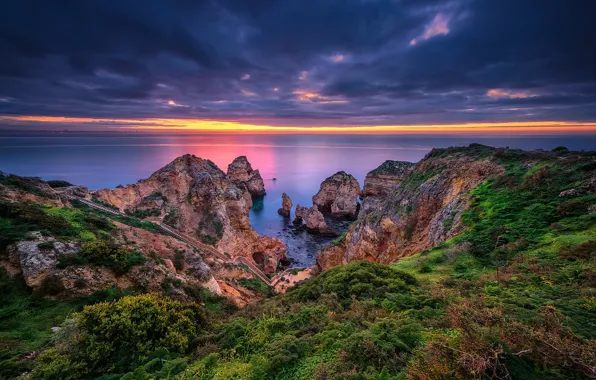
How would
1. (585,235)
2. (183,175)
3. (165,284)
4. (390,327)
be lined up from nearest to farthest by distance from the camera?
1. (390,327)
2. (585,235)
3. (165,284)
4. (183,175)

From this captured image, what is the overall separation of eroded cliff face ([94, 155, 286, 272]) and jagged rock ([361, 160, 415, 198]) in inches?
1353

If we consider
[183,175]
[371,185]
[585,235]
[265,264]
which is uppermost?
[585,235]

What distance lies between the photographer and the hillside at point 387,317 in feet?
16.3

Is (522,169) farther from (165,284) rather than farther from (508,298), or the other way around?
(165,284)

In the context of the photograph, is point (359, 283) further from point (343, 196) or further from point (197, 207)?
point (343, 196)

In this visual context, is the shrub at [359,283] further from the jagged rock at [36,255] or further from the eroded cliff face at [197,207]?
the eroded cliff face at [197,207]

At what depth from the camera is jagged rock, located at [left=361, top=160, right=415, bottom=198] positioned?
6625 cm

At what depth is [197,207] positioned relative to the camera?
135ft

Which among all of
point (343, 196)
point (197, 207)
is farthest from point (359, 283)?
point (343, 196)

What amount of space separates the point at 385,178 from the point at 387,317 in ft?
208

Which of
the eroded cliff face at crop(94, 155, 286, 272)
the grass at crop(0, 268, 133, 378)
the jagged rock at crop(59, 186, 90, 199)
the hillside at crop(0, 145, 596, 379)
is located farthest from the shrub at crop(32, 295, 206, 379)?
the jagged rock at crop(59, 186, 90, 199)

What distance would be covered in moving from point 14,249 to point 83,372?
9.76 m

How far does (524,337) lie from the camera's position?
15.7ft

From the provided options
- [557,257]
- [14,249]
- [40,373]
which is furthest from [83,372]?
[557,257]
